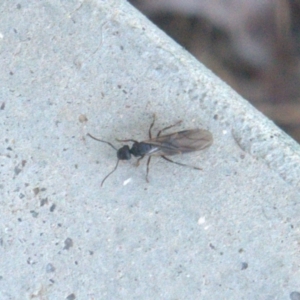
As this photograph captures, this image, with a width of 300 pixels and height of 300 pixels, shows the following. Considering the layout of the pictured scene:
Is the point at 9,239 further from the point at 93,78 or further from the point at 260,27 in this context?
the point at 260,27

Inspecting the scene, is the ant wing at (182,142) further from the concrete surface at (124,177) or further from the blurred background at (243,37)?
the blurred background at (243,37)

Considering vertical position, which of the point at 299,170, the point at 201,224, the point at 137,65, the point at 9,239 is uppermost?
the point at 137,65

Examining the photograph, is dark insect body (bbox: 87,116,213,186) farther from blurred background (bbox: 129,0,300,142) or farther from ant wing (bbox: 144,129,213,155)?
blurred background (bbox: 129,0,300,142)

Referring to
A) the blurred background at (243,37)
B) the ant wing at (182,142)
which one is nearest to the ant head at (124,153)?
the ant wing at (182,142)

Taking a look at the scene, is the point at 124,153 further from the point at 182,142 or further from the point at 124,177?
the point at 182,142

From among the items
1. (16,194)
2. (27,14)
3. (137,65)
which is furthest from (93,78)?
(16,194)

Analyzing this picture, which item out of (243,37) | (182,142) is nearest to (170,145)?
(182,142)
